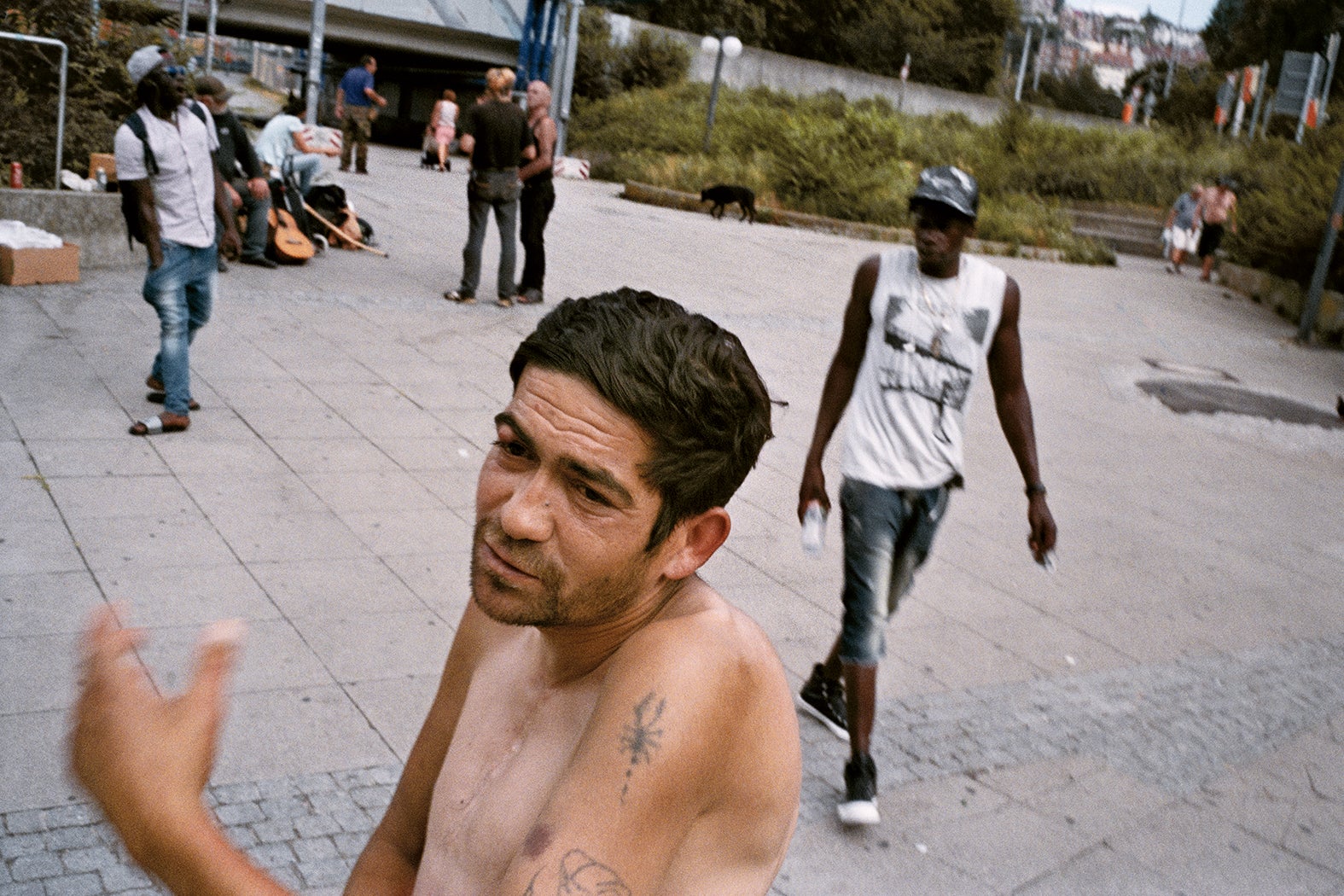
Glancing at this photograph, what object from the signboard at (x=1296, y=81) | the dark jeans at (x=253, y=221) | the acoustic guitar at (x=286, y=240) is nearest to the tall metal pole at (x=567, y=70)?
the signboard at (x=1296, y=81)

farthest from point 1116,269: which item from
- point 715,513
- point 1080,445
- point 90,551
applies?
point 715,513

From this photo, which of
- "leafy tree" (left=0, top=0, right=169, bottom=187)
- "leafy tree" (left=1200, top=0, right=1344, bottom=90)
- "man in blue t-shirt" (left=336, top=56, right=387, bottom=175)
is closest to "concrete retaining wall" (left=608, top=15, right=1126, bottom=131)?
"leafy tree" (left=1200, top=0, right=1344, bottom=90)

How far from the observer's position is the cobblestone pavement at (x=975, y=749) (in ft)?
10.8

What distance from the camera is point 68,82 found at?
1162 cm

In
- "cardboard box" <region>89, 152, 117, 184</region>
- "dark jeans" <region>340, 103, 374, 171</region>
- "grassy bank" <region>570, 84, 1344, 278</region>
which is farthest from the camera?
"grassy bank" <region>570, 84, 1344, 278</region>

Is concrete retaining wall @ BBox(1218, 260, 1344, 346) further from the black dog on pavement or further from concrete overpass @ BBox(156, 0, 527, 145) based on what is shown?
concrete overpass @ BBox(156, 0, 527, 145)

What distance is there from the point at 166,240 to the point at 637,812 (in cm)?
616

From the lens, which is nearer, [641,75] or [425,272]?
[425,272]

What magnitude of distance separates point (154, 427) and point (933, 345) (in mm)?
4281

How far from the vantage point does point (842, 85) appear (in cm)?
4641

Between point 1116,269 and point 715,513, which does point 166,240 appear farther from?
point 1116,269

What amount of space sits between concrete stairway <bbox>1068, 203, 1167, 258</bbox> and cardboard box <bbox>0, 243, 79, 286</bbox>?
2091cm

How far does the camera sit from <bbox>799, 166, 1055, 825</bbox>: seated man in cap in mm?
3936

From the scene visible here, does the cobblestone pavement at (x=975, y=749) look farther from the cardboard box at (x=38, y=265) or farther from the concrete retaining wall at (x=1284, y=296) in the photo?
the concrete retaining wall at (x=1284, y=296)
